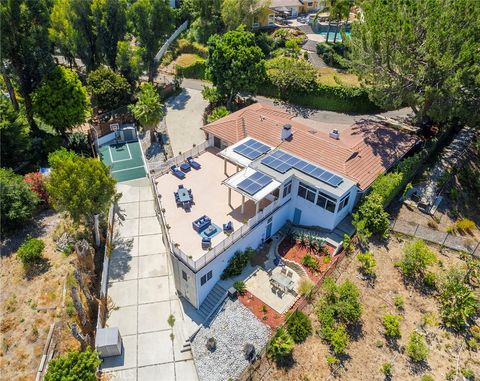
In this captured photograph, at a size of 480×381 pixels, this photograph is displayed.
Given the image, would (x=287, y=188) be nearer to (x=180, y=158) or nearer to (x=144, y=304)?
(x=180, y=158)

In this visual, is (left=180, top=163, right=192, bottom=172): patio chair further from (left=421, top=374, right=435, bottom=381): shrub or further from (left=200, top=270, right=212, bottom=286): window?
(left=421, top=374, right=435, bottom=381): shrub

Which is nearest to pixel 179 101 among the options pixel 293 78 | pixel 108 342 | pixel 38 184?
pixel 293 78

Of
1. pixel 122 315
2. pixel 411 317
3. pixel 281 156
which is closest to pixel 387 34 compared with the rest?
pixel 281 156

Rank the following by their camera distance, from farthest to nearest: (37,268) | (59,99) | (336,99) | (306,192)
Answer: (336,99), (59,99), (306,192), (37,268)

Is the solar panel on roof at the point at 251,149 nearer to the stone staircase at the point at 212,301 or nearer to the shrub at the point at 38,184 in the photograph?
the stone staircase at the point at 212,301

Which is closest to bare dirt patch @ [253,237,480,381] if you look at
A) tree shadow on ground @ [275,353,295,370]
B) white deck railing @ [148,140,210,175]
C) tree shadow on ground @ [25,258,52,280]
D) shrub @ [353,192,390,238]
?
tree shadow on ground @ [275,353,295,370]

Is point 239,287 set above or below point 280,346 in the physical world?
above
